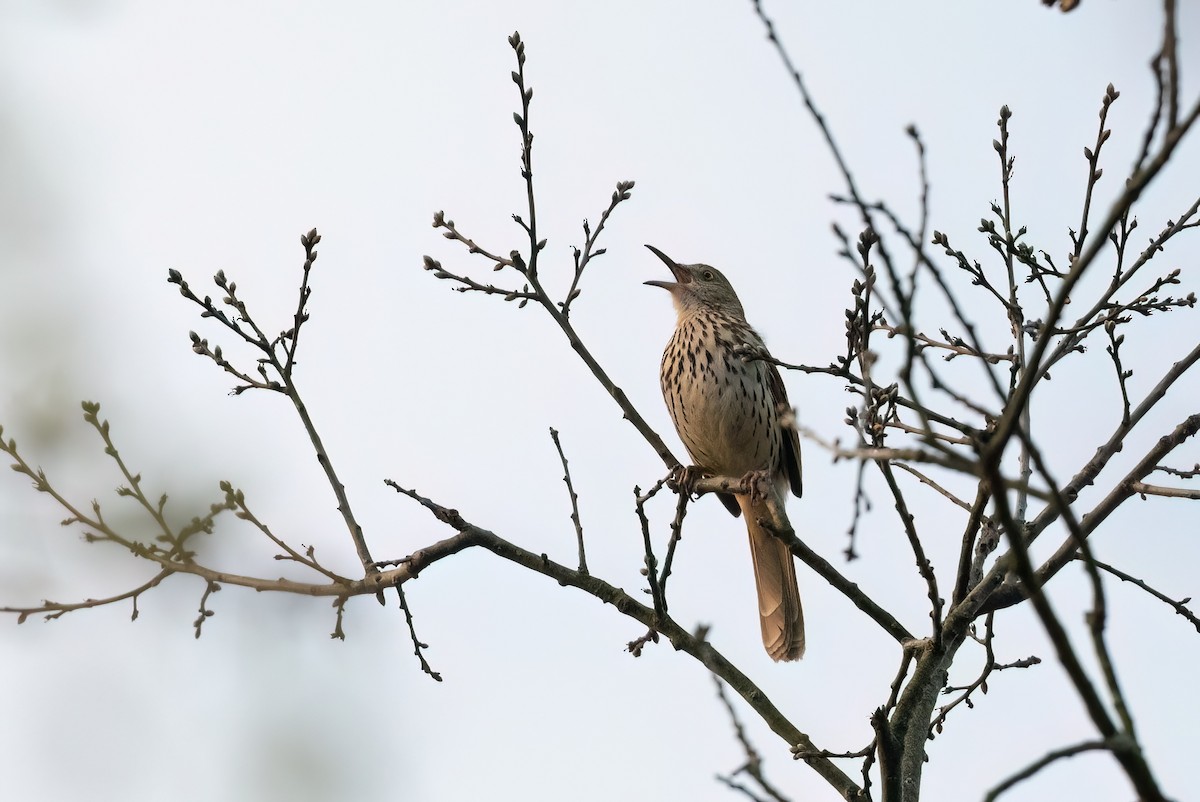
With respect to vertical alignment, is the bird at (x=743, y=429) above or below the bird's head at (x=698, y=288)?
below

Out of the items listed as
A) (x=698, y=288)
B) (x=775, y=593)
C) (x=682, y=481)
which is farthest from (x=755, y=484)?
(x=698, y=288)

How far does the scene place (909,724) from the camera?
4.10 m

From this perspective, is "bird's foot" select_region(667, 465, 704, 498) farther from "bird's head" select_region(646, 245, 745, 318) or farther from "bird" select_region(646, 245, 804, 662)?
"bird's head" select_region(646, 245, 745, 318)

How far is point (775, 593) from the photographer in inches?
279

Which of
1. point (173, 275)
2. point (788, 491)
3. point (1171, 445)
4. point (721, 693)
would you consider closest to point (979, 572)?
point (1171, 445)

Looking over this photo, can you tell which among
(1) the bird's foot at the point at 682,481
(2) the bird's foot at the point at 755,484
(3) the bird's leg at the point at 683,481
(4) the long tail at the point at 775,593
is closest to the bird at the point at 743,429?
(4) the long tail at the point at 775,593

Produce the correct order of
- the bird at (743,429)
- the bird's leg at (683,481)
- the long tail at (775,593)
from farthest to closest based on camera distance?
the bird at (743,429) → the long tail at (775,593) → the bird's leg at (683,481)

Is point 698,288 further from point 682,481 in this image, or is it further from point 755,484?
point 682,481

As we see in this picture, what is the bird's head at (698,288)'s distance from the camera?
7.99m

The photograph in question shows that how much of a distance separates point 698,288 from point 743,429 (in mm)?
1444

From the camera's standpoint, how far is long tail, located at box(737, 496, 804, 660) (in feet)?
22.5

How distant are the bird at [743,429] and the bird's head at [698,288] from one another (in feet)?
1.41

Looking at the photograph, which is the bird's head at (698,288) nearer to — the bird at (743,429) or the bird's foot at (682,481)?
the bird at (743,429)

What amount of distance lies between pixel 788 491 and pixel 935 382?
4.63 metres
